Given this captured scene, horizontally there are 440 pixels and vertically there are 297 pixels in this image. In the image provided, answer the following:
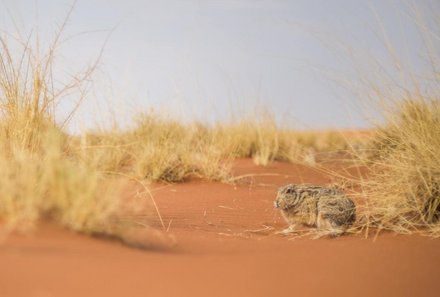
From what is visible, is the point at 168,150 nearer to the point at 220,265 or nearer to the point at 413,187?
the point at 413,187

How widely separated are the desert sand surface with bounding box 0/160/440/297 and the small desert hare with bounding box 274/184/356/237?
0.65ft

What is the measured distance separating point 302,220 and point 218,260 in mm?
1532

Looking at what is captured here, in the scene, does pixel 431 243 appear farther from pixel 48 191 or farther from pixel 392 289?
pixel 48 191

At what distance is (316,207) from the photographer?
421 cm

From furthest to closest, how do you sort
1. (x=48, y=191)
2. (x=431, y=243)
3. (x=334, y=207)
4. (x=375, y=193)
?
1. (x=375, y=193)
2. (x=334, y=207)
3. (x=431, y=243)
4. (x=48, y=191)

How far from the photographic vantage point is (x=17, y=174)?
2.86 metres

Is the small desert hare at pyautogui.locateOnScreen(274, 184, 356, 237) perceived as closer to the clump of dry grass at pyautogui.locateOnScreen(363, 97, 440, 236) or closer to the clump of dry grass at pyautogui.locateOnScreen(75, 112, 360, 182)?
the clump of dry grass at pyautogui.locateOnScreen(363, 97, 440, 236)

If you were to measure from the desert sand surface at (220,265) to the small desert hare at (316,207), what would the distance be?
20 centimetres

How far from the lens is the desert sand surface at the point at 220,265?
7.39 ft

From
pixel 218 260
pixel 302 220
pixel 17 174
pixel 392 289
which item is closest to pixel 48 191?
pixel 17 174

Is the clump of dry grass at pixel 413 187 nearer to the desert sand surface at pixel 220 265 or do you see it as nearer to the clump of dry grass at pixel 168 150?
the desert sand surface at pixel 220 265

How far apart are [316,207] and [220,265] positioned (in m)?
1.63

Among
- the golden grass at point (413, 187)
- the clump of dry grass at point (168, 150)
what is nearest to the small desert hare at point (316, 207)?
the golden grass at point (413, 187)

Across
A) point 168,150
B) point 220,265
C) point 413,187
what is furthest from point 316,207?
point 168,150
